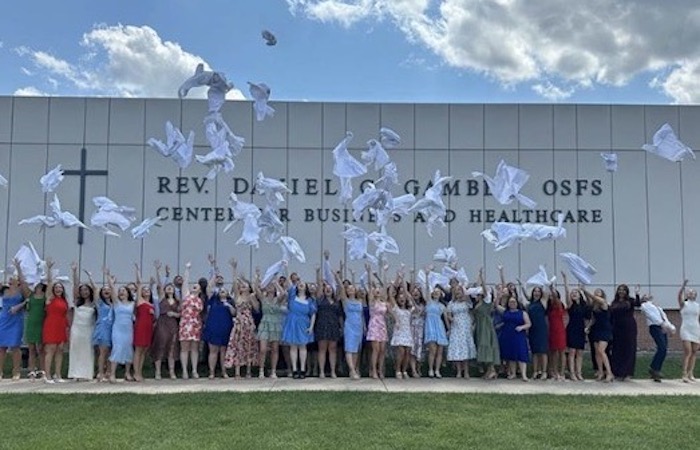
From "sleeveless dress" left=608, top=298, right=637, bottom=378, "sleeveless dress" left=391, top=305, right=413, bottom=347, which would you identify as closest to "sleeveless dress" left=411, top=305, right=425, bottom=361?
"sleeveless dress" left=391, top=305, right=413, bottom=347

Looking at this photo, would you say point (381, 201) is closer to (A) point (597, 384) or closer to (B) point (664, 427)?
(A) point (597, 384)

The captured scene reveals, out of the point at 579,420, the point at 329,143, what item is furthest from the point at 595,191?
the point at 579,420

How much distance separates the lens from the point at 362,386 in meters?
10.4

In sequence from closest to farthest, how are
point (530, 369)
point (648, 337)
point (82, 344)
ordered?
1. point (82, 344)
2. point (530, 369)
3. point (648, 337)

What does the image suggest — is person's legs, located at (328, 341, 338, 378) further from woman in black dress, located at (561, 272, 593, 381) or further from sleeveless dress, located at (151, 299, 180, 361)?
woman in black dress, located at (561, 272, 593, 381)

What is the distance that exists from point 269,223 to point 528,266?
7635 mm

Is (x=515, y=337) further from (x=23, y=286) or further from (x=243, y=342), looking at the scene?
(x=23, y=286)

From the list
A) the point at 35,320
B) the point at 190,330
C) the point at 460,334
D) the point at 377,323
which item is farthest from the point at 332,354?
the point at 35,320

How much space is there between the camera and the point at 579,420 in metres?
8.03

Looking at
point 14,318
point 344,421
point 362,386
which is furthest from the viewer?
point 14,318

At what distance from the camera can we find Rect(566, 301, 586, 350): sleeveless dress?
1159 centimetres

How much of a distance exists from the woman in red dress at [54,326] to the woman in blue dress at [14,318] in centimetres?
50

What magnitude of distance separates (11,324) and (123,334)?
1827mm

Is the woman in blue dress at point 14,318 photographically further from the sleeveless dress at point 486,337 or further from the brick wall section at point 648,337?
the brick wall section at point 648,337
